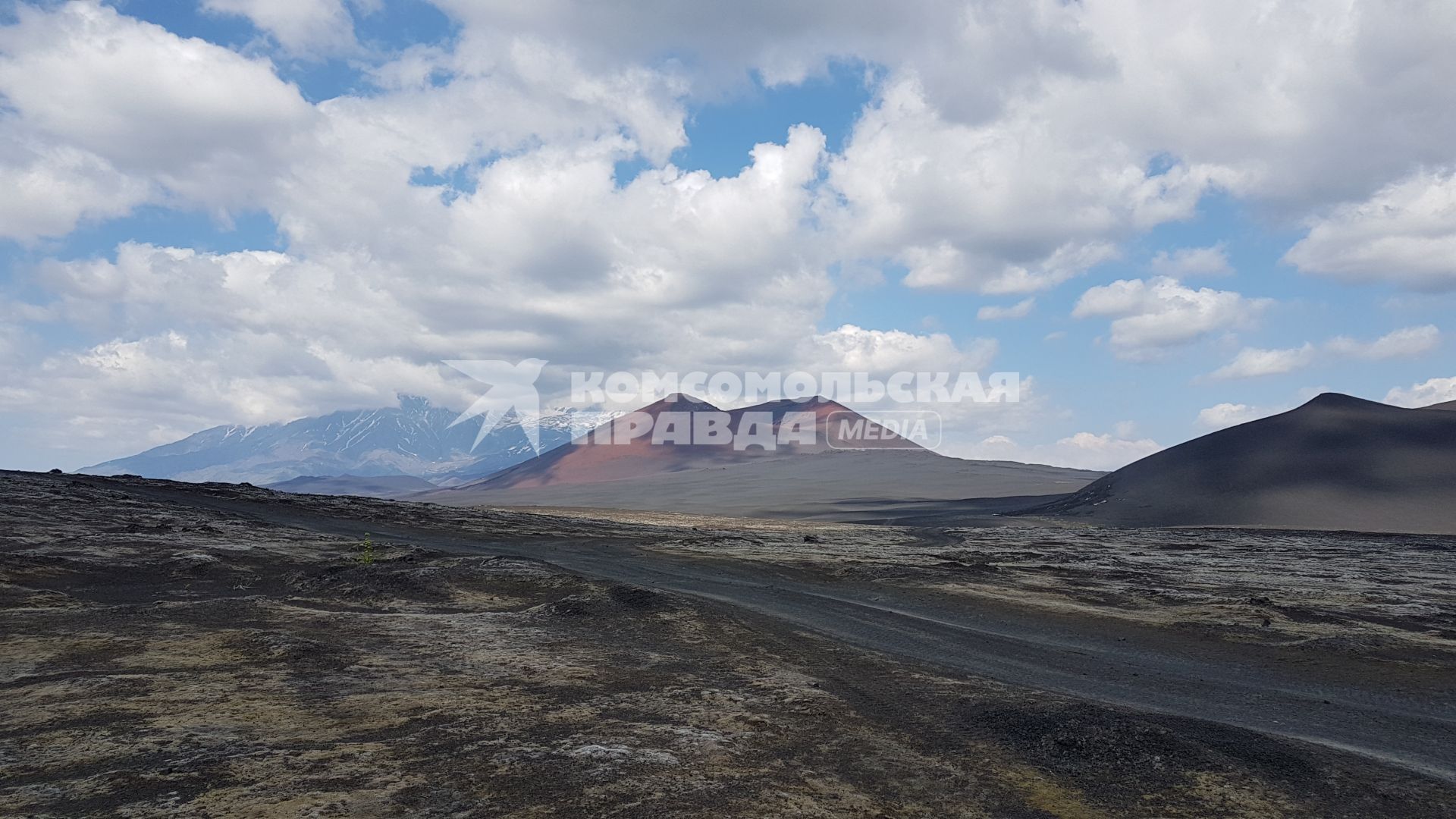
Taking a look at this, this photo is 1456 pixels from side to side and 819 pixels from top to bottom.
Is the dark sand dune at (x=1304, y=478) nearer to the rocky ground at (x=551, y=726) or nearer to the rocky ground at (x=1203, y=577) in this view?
the rocky ground at (x=1203, y=577)

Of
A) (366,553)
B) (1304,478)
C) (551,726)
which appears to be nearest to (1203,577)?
(551,726)

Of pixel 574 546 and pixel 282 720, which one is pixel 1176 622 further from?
pixel 574 546

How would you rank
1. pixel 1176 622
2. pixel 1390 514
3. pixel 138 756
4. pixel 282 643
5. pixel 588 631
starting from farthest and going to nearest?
pixel 1390 514 → pixel 1176 622 → pixel 588 631 → pixel 282 643 → pixel 138 756

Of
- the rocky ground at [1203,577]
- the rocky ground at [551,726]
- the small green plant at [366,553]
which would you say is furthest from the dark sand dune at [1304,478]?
the small green plant at [366,553]

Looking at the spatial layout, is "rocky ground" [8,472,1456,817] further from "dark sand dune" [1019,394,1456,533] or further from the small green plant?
"dark sand dune" [1019,394,1456,533]

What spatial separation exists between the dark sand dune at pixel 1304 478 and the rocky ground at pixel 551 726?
7964 centimetres

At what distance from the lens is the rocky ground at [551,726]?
30.0 ft

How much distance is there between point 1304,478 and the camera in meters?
100

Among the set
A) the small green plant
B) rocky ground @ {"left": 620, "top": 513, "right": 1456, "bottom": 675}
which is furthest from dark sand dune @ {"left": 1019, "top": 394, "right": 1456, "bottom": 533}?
the small green plant

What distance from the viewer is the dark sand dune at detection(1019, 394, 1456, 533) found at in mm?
88938

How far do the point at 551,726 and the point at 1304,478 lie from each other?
381 feet

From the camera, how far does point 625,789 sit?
9281mm

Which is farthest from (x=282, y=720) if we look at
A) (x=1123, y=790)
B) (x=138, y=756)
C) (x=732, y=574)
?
(x=732, y=574)

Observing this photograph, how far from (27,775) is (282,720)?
296 cm
